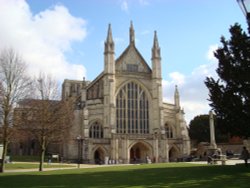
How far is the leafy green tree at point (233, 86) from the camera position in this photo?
21.4 m

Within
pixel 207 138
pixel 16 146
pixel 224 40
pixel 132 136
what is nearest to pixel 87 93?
pixel 132 136

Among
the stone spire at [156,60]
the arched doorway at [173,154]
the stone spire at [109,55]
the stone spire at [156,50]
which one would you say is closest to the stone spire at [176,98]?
the stone spire at [156,60]

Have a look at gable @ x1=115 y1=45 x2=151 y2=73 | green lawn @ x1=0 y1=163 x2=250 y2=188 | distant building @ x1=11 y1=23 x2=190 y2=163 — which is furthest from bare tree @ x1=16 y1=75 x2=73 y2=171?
gable @ x1=115 y1=45 x2=151 y2=73

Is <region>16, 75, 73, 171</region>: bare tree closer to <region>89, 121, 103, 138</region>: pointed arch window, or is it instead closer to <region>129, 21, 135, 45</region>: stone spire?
<region>89, 121, 103, 138</region>: pointed arch window

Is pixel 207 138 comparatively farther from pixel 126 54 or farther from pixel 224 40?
pixel 224 40

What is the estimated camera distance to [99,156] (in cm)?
6038

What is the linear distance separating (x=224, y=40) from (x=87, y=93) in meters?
45.6

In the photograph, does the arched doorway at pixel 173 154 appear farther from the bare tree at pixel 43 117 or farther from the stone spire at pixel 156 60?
the bare tree at pixel 43 117

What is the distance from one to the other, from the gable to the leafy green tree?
41.4 meters

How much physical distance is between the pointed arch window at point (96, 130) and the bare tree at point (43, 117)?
2530cm

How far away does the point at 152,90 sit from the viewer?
64.9 metres

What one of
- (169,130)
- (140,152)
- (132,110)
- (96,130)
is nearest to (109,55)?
(132,110)

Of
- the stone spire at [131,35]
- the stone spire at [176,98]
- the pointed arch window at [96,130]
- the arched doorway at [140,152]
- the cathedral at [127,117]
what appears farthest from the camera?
the stone spire at [176,98]

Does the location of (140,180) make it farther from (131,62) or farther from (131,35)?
(131,35)
